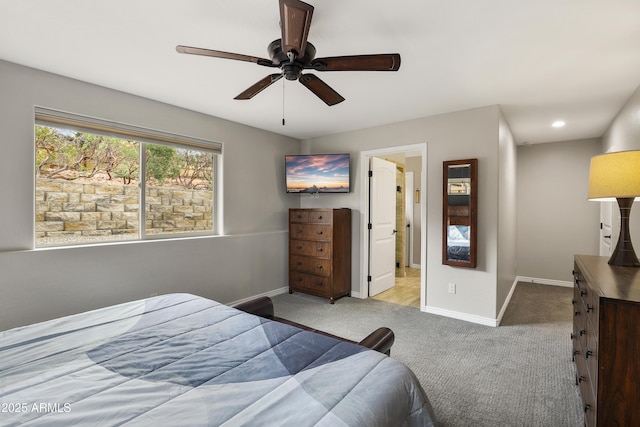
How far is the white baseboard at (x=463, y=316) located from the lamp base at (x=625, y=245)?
163 centimetres

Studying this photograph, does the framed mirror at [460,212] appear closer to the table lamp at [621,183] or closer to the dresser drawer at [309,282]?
the table lamp at [621,183]

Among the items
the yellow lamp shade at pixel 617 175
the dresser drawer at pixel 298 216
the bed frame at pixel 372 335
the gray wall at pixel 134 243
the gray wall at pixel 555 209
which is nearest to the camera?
the bed frame at pixel 372 335

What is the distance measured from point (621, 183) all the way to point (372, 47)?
1768 mm

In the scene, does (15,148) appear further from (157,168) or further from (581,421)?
(581,421)

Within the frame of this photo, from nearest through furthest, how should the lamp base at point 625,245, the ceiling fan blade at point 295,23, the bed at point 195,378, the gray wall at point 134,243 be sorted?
the bed at point 195,378, the ceiling fan blade at point 295,23, the lamp base at point 625,245, the gray wall at point 134,243

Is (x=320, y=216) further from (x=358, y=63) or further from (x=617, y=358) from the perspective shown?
(x=617, y=358)

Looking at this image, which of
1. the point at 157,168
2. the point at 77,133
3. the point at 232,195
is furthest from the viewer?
the point at 232,195

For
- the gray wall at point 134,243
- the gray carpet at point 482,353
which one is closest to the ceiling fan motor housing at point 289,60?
the gray wall at point 134,243

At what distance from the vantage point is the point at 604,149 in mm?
4332

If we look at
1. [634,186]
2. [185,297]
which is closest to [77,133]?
[185,297]

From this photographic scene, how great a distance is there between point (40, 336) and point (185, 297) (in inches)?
29.2

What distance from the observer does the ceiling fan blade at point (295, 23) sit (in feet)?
4.34

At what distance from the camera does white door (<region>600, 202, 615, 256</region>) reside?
3.73 meters

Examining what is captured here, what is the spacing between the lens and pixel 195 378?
1101 mm
